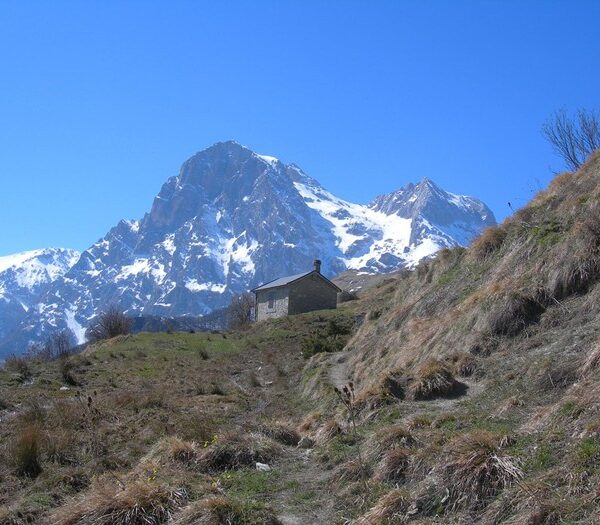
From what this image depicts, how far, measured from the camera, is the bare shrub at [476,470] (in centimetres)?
731

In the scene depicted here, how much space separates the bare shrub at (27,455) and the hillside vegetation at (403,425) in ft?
0.13

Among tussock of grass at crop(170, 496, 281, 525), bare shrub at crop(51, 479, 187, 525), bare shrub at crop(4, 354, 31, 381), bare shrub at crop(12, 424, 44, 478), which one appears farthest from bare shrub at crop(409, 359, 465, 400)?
bare shrub at crop(4, 354, 31, 381)

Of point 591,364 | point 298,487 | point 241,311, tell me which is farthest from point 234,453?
point 241,311

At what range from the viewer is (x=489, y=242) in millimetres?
20188

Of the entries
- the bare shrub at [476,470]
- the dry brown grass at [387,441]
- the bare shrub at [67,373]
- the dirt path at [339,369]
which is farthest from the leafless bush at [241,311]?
the bare shrub at [476,470]

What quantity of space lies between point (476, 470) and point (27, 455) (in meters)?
8.04

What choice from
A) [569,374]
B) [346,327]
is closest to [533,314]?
[569,374]

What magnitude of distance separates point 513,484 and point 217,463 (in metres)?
5.26

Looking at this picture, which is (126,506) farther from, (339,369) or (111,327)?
(111,327)

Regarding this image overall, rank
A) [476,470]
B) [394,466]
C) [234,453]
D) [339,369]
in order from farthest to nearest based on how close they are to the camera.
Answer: [339,369] < [234,453] < [394,466] < [476,470]

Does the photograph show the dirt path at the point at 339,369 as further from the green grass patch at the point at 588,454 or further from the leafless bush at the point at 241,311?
the leafless bush at the point at 241,311

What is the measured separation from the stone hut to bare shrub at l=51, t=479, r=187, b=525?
53822 mm

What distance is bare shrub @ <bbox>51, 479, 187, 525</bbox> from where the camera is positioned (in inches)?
324

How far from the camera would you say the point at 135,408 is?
17.5 meters
